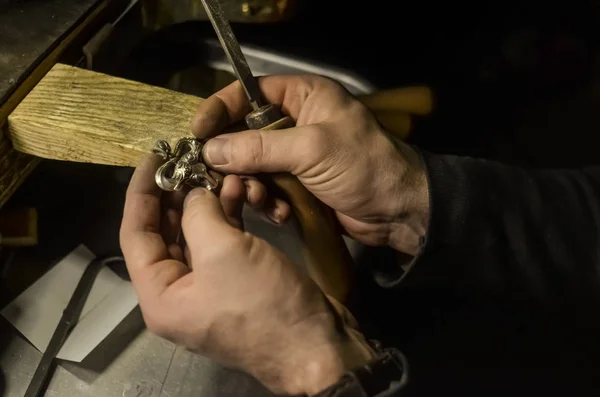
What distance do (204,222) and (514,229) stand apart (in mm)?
292

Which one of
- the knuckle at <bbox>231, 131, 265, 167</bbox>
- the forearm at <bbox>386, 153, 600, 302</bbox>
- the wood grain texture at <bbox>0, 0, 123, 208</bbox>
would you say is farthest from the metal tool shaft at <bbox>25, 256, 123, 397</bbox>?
the forearm at <bbox>386, 153, 600, 302</bbox>

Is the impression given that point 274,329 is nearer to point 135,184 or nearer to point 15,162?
point 135,184

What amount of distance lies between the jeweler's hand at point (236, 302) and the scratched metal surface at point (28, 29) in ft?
0.43

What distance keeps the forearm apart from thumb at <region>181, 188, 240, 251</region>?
198 millimetres

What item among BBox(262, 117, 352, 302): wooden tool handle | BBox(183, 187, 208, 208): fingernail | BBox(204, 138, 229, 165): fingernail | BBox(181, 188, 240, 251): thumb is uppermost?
BBox(204, 138, 229, 165): fingernail

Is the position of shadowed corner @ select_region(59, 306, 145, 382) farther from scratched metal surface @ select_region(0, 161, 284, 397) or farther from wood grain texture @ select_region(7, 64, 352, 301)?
wood grain texture @ select_region(7, 64, 352, 301)

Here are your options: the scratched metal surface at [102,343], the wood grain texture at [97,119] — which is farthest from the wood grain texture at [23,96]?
the scratched metal surface at [102,343]

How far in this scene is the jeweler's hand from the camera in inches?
14.9

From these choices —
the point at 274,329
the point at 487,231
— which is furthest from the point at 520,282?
the point at 274,329

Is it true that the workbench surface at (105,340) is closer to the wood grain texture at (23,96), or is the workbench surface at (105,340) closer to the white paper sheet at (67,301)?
the white paper sheet at (67,301)

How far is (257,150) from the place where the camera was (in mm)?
440

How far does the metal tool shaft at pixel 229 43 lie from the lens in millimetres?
424

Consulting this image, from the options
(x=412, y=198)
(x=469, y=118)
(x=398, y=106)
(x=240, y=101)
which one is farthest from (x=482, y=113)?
(x=240, y=101)

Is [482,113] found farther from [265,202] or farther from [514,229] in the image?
[265,202]
